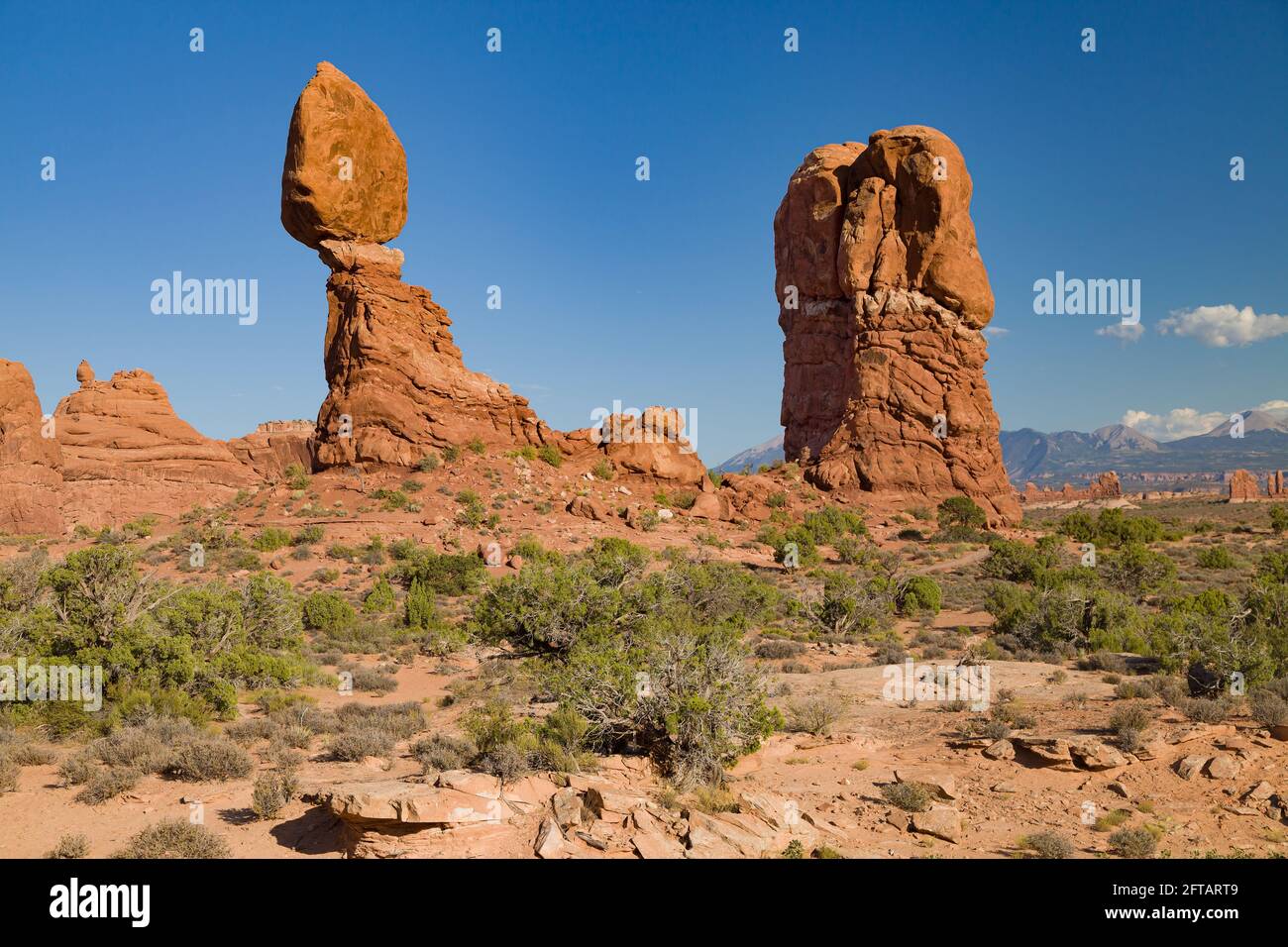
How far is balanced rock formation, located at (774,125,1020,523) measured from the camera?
38.6m

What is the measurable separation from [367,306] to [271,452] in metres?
24.1

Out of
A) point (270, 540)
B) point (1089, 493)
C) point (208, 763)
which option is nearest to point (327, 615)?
point (270, 540)

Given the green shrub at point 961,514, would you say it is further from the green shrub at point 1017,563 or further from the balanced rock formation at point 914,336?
the green shrub at point 1017,563

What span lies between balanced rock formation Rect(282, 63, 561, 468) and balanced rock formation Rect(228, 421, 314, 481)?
1650cm

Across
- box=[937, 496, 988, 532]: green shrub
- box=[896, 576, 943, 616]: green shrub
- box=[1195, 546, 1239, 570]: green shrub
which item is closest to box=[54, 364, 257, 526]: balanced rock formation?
box=[896, 576, 943, 616]: green shrub

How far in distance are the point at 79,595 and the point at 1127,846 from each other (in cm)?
1363

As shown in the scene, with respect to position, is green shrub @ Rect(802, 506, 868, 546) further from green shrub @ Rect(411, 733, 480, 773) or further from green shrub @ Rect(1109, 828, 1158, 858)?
green shrub @ Rect(1109, 828, 1158, 858)

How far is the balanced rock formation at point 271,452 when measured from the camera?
47719mm

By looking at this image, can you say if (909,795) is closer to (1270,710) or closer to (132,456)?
(1270,710)

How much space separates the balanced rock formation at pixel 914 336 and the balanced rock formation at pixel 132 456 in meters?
32.3

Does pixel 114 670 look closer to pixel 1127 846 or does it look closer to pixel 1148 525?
pixel 1127 846
